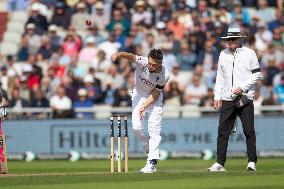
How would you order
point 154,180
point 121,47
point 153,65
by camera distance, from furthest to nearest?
point 121,47, point 153,65, point 154,180

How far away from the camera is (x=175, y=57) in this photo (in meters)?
28.2

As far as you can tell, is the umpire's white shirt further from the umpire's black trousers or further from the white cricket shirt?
the white cricket shirt

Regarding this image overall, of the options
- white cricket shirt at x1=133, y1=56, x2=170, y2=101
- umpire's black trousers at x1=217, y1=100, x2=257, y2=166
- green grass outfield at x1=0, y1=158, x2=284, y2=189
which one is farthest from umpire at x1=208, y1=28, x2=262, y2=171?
white cricket shirt at x1=133, y1=56, x2=170, y2=101

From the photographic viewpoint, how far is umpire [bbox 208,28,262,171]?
17.7 meters

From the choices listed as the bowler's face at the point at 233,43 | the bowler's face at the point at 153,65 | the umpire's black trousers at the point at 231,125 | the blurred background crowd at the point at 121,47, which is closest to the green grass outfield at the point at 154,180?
the umpire's black trousers at the point at 231,125

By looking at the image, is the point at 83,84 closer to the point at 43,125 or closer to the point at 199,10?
the point at 43,125

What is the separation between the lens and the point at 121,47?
94.5 feet

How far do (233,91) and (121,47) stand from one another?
1149cm

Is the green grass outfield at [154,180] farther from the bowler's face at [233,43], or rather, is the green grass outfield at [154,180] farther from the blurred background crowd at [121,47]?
the blurred background crowd at [121,47]

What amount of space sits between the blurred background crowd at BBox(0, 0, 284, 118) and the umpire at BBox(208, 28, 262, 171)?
28.5 feet

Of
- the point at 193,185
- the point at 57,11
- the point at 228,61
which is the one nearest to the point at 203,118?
the point at 57,11

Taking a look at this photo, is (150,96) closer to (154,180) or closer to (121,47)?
(154,180)

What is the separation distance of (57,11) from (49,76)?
106 inches

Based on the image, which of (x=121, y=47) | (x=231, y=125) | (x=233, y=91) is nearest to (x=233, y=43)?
(x=233, y=91)
